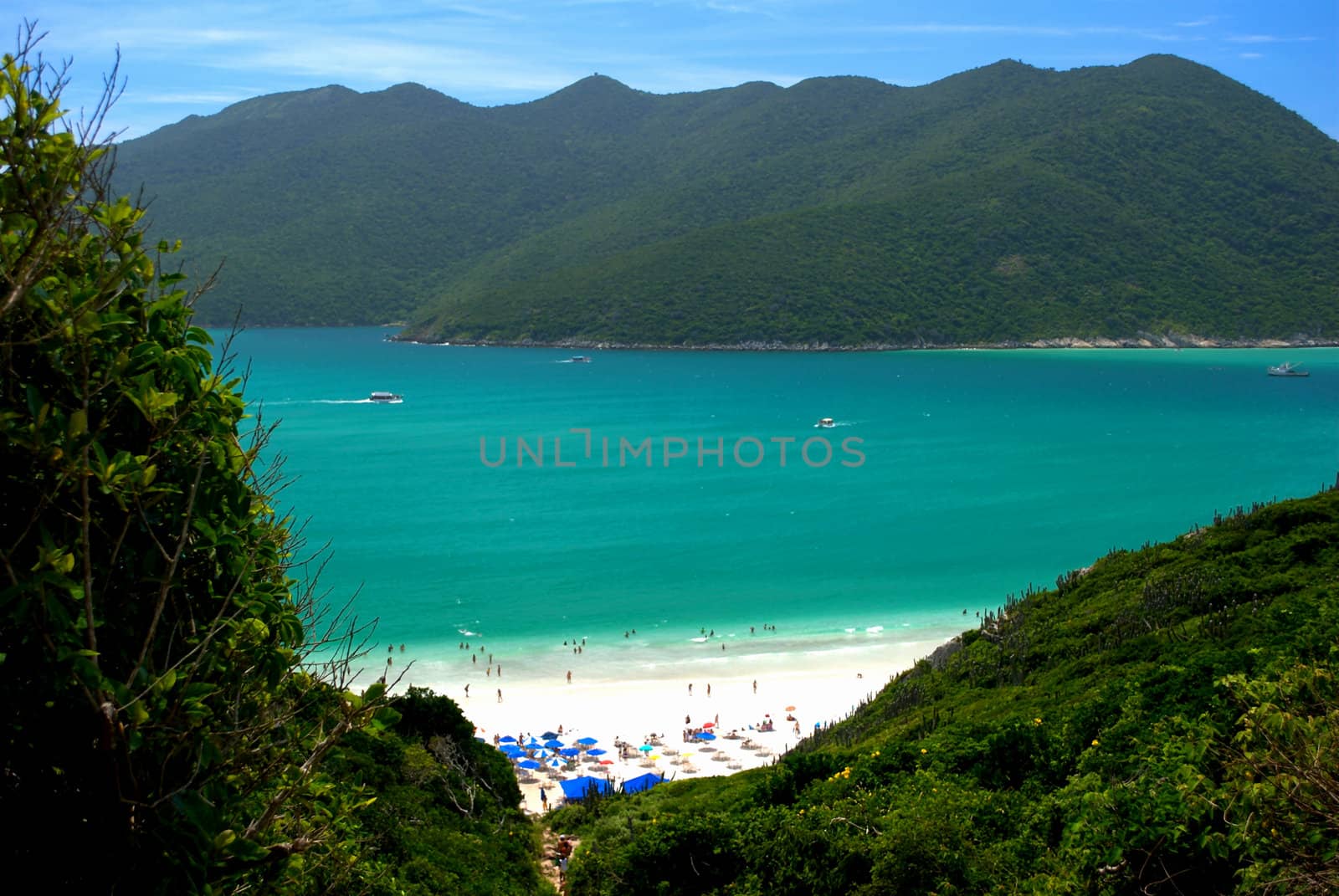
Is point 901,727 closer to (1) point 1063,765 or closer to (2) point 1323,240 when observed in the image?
(1) point 1063,765

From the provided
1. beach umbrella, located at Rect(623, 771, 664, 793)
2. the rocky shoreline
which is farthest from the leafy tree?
the rocky shoreline

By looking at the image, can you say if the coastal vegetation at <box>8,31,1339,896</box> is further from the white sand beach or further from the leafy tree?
the white sand beach

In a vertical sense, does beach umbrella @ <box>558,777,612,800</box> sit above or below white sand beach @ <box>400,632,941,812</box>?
below

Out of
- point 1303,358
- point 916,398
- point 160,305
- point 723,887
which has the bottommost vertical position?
point 723,887

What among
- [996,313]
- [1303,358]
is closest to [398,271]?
[996,313]

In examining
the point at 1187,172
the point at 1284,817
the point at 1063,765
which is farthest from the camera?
the point at 1187,172
